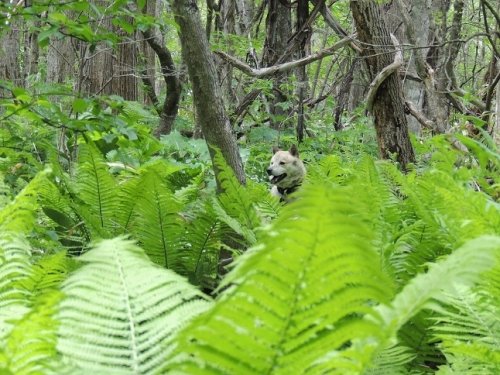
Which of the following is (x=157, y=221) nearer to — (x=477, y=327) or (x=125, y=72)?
(x=477, y=327)

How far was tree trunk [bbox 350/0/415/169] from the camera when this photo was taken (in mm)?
5039

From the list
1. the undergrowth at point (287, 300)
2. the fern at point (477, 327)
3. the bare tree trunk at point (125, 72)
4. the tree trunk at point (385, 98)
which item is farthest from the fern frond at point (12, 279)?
the bare tree trunk at point (125, 72)

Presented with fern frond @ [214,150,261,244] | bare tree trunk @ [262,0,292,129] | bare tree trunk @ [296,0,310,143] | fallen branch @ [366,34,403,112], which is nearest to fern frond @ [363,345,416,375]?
fern frond @ [214,150,261,244]

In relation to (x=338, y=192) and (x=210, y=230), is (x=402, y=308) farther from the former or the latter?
(x=210, y=230)

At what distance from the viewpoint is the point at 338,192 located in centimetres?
59

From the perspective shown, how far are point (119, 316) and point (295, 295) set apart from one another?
0.35 metres

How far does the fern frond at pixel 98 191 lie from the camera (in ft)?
6.70

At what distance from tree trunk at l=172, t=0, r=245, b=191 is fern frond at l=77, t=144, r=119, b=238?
1.84ft

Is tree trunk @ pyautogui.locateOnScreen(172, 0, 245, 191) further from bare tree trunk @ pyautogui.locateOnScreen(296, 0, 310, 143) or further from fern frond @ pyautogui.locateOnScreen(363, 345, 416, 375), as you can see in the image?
bare tree trunk @ pyautogui.locateOnScreen(296, 0, 310, 143)

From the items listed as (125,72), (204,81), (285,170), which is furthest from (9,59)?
(204,81)

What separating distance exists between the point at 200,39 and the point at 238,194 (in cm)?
101

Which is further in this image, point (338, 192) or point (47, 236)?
point (47, 236)

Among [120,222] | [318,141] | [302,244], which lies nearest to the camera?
[302,244]

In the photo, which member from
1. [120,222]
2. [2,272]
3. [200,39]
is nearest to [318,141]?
[200,39]
